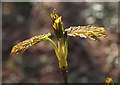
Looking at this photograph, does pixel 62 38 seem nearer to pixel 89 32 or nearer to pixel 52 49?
pixel 89 32

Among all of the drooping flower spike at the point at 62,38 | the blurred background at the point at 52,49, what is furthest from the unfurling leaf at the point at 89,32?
the blurred background at the point at 52,49

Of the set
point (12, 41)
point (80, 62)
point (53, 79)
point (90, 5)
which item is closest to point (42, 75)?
point (53, 79)

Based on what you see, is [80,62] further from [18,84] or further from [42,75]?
[18,84]

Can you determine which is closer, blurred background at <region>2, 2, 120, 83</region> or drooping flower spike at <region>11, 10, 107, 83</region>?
drooping flower spike at <region>11, 10, 107, 83</region>

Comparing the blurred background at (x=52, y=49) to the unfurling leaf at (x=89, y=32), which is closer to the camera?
the unfurling leaf at (x=89, y=32)

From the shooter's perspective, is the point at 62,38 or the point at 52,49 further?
the point at 52,49

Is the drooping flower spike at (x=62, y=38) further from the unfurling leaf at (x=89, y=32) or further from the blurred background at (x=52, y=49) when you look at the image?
the blurred background at (x=52, y=49)

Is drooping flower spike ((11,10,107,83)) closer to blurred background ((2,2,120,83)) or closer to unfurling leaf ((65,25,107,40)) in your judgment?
unfurling leaf ((65,25,107,40))

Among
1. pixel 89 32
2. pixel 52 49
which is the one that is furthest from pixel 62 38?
pixel 52 49

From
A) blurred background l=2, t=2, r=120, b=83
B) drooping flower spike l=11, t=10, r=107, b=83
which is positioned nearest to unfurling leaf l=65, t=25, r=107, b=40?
drooping flower spike l=11, t=10, r=107, b=83
